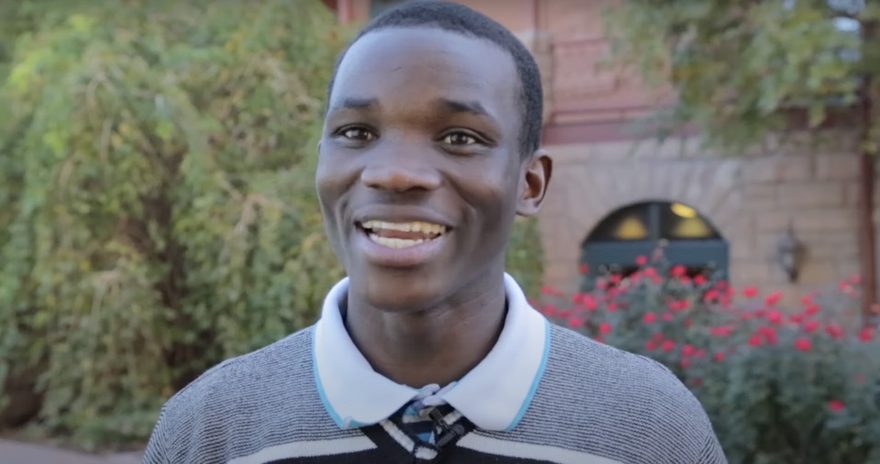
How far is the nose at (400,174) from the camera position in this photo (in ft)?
4.39

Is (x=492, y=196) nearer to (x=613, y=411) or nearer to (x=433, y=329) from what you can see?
(x=433, y=329)

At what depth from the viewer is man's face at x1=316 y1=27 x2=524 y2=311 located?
1.35 metres

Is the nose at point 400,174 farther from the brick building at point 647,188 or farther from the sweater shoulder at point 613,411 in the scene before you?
the brick building at point 647,188

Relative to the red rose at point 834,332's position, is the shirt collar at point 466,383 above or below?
above

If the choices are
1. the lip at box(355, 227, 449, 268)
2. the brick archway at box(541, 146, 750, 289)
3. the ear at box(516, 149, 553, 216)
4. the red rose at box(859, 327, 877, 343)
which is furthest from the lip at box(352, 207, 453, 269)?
the brick archway at box(541, 146, 750, 289)

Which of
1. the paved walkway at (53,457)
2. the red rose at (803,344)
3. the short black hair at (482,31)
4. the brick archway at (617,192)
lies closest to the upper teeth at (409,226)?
the short black hair at (482,31)

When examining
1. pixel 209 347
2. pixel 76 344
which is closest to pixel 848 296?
pixel 209 347

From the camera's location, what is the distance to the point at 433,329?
1.48m

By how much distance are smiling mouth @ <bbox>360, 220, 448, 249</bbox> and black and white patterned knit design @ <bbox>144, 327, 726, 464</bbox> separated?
11.5 inches

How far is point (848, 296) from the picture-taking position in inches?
221

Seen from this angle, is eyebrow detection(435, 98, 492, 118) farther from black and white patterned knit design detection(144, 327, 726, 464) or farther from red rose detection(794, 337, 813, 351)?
red rose detection(794, 337, 813, 351)

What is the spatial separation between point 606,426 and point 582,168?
9709 millimetres

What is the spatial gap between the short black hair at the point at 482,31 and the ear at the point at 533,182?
Result: 2cm

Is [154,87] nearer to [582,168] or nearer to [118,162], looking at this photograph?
[118,162]
